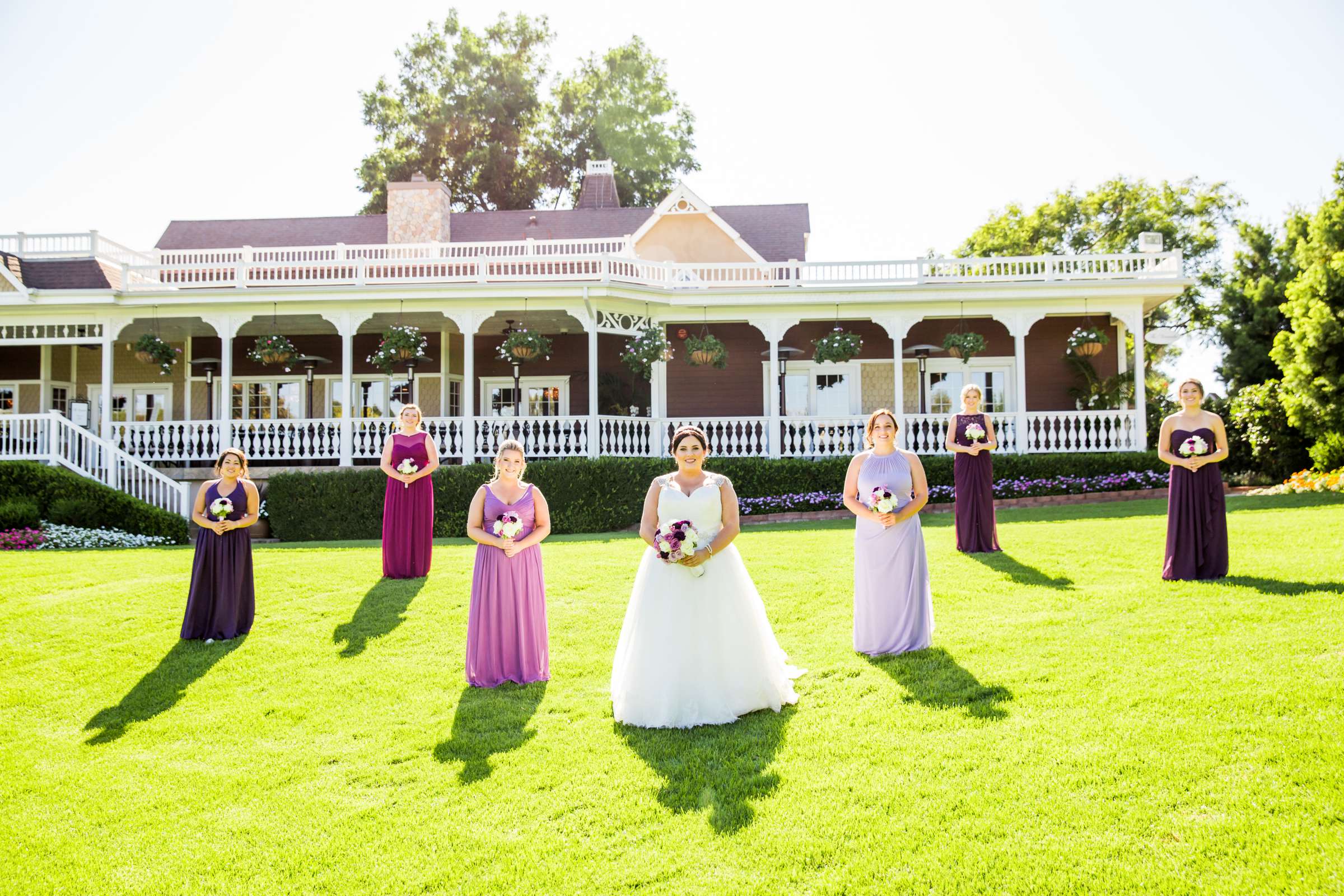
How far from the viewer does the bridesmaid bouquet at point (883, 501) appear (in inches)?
261

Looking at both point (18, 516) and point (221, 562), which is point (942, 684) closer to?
→ point (221, 562)

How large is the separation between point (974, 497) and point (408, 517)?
633cm

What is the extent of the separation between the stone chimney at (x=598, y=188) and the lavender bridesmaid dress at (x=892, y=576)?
23.0 meters

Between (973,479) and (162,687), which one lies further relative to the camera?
(973,479)

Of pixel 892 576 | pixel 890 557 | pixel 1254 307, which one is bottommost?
pixel 892 576

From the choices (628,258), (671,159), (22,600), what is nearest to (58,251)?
(628,258)

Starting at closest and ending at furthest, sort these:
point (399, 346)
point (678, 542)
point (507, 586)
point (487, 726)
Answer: point (678, 542) < point (487, 726) < point (507, 586) < point (399, 346)

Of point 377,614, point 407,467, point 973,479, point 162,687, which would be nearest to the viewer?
point 162,687

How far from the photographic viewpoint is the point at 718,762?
503 centimetres

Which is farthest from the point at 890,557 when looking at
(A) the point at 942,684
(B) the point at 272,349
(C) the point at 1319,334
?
(C) the point at 1319,334

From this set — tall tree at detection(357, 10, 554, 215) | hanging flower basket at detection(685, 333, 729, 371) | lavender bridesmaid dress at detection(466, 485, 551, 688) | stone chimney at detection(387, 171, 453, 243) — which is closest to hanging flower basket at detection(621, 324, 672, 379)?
hanging flower basket at detection(685, 333, 729, 371)

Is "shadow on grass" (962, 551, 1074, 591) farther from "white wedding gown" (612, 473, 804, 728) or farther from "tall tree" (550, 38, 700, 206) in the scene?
"tall tree" (550, 38, 700, 206)

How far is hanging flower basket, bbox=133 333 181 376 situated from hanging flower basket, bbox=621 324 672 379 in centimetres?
920

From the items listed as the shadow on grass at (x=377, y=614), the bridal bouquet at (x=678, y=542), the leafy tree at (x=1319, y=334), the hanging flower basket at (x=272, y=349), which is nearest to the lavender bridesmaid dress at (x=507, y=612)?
the bridal bouquet at (x=678, y=542)
